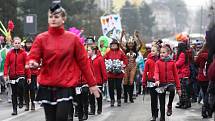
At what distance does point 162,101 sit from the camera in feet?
39.5

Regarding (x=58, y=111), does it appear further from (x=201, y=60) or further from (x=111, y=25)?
(x=111, y=25)

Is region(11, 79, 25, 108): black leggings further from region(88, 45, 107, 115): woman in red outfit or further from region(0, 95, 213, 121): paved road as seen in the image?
region(88, 45, 107, 115): woman in red outfit

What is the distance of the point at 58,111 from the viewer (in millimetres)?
7031

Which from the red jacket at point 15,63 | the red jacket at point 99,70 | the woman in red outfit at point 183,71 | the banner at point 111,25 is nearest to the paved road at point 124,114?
the woman in red outfit at point 183,71

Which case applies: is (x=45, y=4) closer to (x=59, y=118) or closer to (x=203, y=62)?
(x=203, y=62)

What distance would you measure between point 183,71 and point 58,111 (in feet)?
28.9

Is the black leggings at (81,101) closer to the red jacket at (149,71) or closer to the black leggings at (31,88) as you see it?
the red jacket at (149,71)

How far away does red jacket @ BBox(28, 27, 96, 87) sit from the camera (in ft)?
23.5

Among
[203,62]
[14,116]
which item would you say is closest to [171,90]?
[203,62]

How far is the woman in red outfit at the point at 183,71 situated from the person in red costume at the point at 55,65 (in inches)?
311

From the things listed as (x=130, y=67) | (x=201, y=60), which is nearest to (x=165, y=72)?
(x=201, y=60)

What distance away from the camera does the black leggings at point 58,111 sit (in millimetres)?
7020

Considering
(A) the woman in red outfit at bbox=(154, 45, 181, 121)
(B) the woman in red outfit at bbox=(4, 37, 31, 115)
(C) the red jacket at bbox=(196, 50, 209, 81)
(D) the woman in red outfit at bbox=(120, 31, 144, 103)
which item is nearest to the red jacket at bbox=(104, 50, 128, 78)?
(D) the woman in red outfit at bbox=(120, 31, 144, 103)

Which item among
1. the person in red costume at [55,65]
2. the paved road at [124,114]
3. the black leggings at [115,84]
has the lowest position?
the paved road at [124,114]
